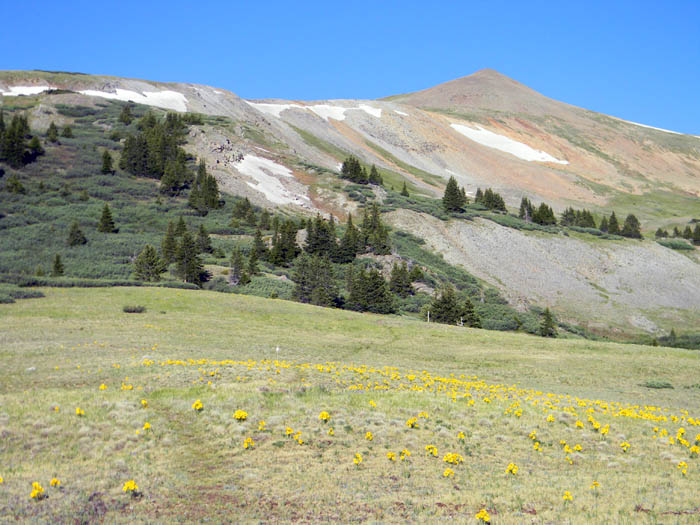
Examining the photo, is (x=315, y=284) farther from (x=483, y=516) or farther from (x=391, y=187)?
(x=391, y=187)

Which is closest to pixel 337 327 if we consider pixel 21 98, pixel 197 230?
pixel 197 230

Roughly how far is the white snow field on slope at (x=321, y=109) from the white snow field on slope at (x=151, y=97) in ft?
82.7

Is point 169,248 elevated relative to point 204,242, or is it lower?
lower

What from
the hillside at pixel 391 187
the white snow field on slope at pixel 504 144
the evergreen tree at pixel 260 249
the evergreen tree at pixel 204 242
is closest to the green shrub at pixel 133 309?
the hillside at pixel 391 187

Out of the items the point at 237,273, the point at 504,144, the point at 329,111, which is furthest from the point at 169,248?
the point at 504,144

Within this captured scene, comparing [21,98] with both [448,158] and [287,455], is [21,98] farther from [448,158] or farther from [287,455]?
[287,455]

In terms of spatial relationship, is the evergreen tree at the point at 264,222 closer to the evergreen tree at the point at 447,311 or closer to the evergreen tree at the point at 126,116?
the evergreen tree at the point at 447,311

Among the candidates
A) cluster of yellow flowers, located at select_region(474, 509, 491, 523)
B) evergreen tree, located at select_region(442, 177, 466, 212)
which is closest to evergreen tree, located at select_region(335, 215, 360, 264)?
evergreen tree, located at select_region(442, 177, 466, 212)

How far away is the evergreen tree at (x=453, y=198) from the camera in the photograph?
104m

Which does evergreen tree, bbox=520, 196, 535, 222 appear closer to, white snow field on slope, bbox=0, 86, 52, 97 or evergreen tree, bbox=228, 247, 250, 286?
evergreen tree, bbox=228, 247, 250, 286

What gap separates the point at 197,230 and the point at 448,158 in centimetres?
10117

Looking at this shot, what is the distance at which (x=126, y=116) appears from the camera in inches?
4555

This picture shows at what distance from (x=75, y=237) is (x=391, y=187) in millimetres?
66630

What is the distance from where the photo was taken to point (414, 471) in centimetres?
1255
